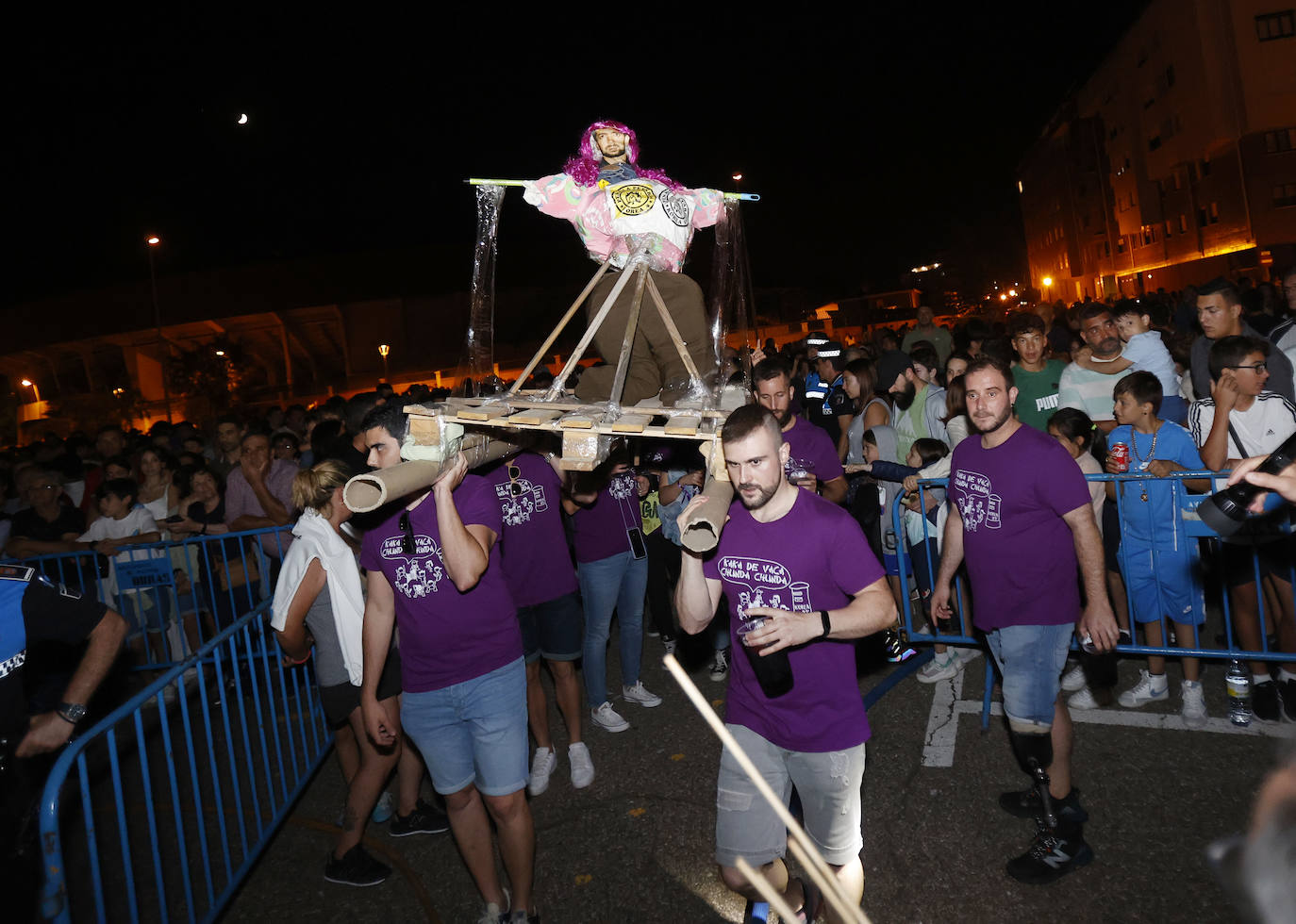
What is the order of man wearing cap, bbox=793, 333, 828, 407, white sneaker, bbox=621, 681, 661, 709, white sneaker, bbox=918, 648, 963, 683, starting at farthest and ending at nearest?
man wearing cap, bbox=793, 333, 828, 407 → white sneaker, bbox=621, 681, 661, 709 → white sneaker, bbox=918, 648, 963, 683

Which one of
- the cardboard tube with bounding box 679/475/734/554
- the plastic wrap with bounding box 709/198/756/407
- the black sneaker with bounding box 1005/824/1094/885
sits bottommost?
the black sneaker with bounding box 1005/824/1094/885

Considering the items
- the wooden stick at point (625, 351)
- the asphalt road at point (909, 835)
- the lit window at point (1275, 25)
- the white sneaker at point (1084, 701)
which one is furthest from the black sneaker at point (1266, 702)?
the lit window at point (1275, 25)

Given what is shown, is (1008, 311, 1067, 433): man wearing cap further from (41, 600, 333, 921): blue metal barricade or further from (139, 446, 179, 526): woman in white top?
(139, 446, 179, 526): woman in white top

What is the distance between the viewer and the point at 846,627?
3074mm

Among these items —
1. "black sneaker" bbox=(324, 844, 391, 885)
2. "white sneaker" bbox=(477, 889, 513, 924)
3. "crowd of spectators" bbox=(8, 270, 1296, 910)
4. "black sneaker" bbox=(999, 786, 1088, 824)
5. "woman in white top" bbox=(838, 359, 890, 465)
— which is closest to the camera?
"white sneaker" bbox=(477, 889, 513, 924)

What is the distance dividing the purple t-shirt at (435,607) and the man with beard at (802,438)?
2.18 m

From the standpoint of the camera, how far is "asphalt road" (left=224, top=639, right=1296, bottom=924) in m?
3.74

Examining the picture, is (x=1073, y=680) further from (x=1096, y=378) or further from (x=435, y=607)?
(x=435, y=607)

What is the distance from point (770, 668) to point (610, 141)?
8.30ft

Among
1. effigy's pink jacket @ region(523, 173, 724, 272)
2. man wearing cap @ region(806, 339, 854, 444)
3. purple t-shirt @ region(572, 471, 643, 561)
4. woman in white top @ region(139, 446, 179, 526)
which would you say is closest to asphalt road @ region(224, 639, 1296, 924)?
purple t-shirt @ region(572, 471, 643, 561)

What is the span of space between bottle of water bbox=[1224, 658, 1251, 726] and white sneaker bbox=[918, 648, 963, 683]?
5.28ft

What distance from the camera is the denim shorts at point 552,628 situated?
5176mm

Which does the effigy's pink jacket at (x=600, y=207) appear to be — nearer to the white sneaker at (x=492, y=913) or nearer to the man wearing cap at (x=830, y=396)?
the white sneaker at (x=492, y=913)

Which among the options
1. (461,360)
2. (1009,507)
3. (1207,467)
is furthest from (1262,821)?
(1207,467)
